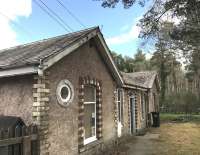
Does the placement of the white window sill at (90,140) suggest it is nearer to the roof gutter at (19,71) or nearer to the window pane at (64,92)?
the window pane at (64,92)

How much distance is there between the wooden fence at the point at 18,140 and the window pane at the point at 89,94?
3406mm

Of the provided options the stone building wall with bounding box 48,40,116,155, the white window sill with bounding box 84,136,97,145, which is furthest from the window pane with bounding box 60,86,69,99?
the white window sill with bounding box 84,136,97,145

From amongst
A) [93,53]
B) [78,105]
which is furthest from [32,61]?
[93,53]

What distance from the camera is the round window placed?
26.4ft

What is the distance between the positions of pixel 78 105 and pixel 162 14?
4726 millimetres

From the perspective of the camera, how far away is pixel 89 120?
33.8 ft

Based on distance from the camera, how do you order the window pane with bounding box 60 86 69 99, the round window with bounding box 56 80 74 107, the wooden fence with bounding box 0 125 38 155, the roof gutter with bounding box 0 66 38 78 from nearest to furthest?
the wooden fence with bounding box 0 125 38 155 → the roof gutter with bounding box 0 66 38 78 → the round window with bounding box 56 80 74 107 → the window pane with bounding box 60 86 69 99

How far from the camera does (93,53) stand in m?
10.5

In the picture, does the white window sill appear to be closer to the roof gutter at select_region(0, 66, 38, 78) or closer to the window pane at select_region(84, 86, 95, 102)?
the window pane at select_region(84, 86, 95, 102)

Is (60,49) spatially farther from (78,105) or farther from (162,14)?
(162,14)

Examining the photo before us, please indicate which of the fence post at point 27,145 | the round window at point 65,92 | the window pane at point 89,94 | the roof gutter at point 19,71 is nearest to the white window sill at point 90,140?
the window pane at point 89,94

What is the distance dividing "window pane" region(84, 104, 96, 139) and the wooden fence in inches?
→ 128

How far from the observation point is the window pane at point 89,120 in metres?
10.0

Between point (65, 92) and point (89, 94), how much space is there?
6.54 ft
